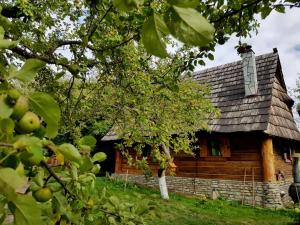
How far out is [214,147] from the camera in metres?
15.6

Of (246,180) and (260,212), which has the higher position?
(246,180)

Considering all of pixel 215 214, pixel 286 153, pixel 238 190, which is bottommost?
pixel 215 214

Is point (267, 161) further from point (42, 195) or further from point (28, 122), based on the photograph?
point (28, 122)

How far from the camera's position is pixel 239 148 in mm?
14695

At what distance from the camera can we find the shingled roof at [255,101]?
14.1 meters

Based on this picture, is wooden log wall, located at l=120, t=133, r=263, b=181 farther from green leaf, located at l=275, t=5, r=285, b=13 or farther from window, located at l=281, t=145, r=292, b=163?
green leaf, located at l=275, t=5, r=285, b=13

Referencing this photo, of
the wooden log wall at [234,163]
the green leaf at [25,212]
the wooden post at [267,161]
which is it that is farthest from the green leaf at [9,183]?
the wooden log wall at [234,163]

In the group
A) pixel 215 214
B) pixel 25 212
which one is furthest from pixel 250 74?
pixel 25 212

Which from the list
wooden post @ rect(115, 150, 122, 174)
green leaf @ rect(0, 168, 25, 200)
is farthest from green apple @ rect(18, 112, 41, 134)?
wooden post @ rect(115, 150, 122, 174)

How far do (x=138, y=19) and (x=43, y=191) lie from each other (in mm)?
2253

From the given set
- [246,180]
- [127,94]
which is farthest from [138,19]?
[246,180]

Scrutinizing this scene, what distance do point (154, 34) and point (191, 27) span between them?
0.28 feet

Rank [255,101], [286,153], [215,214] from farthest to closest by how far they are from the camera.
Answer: [286,153] → [255,101] → [215,214]

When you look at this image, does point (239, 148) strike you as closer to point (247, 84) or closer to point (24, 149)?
point (247, 84)
